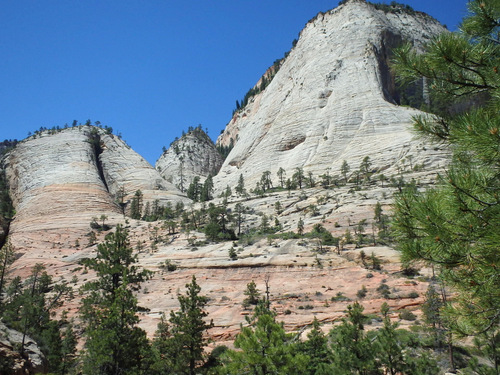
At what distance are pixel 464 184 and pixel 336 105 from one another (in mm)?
89536

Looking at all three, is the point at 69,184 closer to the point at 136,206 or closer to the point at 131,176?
the point at 131,176

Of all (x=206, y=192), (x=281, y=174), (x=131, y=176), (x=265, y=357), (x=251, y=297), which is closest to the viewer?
(x=265, y=357)

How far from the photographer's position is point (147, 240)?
58.3m

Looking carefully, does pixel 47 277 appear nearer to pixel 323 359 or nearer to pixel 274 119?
pixel 323 359

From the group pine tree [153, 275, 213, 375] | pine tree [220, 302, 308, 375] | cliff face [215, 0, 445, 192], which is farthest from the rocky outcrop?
pine tree [220, 302, 308, 375]

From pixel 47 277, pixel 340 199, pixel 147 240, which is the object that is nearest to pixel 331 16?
pixel 340 199

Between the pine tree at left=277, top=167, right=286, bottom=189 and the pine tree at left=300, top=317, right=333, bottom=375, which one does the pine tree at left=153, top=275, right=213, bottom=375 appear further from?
the pine tree at left=277, top=167, right=286, bottom=189

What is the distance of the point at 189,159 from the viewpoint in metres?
126

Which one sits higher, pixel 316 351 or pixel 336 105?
pixel 336 105

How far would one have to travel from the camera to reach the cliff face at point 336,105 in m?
78.8

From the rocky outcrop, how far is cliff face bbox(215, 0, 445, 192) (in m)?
21.8

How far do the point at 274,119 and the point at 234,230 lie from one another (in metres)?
49.6

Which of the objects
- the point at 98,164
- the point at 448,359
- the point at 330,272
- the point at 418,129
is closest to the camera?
the point at 418,129

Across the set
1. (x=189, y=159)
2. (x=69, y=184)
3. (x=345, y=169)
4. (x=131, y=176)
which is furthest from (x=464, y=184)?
(x=189, y=159)
